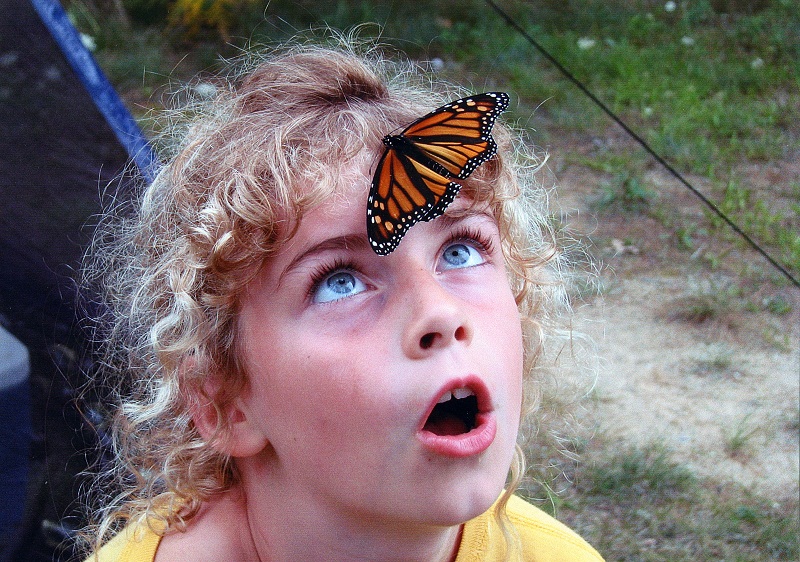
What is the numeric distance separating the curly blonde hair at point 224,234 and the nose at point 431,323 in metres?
0.22

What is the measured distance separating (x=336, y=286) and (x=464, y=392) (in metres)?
0.24

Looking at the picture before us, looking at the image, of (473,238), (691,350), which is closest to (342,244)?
(473,238)

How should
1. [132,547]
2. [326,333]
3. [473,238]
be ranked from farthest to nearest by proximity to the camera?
[132,547], [473,238], [326,333]

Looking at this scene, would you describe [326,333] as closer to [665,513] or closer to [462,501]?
[462,501]

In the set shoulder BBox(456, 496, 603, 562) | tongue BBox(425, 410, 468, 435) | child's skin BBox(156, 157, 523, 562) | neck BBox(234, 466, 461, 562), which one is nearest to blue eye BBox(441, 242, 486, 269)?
child's skin BBox(156, 157, 523, 562)

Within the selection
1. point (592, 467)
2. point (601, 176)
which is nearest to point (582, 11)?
point (601, 176)

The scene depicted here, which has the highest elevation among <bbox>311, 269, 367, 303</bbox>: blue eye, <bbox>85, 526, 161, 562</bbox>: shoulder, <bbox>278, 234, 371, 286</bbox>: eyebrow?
<bbox>278, 234, 371, 286</bbox>: eyebrow

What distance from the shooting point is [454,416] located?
129 cm

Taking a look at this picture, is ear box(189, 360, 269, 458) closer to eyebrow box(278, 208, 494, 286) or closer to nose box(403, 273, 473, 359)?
eyebrow box(278, 208, 494, 286)

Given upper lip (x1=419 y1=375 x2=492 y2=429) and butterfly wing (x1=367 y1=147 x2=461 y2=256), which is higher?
butterfly wing (x1=367 y1=147 x2=461 y2=256)

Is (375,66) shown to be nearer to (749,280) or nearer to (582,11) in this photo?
(749,280)

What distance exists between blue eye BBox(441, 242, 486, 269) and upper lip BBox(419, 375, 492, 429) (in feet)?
0.69

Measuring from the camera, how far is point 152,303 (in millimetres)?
1599

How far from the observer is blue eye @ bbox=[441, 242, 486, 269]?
1.38 m
